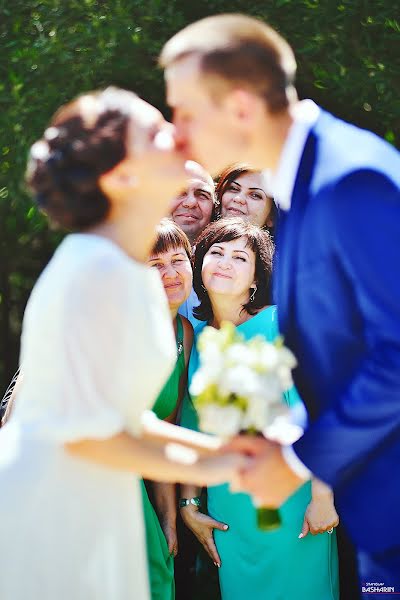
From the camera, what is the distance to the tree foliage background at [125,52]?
5586 millimetres

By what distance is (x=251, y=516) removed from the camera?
14.7 ft

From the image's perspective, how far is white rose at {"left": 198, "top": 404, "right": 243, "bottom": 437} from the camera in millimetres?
2994

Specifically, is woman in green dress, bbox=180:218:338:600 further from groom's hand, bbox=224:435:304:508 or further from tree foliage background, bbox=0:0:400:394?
tree foliage background, bbox=0:0:400:394

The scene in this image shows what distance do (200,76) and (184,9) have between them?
2962 mm

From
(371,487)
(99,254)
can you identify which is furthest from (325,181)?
(371,487)

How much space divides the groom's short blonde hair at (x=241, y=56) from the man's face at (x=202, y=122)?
3 centimetres

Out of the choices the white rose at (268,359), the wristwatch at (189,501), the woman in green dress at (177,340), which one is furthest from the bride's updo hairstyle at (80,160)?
Answer: the wristwatch at (189,501)

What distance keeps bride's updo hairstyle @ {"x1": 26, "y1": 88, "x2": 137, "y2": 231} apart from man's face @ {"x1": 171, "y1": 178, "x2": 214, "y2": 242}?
2.36m

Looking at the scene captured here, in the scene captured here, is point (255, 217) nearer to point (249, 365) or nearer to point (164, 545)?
point (164, 545)

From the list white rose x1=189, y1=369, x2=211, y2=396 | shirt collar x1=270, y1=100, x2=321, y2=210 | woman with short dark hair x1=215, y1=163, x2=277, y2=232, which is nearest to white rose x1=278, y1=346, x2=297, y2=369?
white rose x1=189, y1=369, x2=211, y2=396

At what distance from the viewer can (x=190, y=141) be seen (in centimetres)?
315

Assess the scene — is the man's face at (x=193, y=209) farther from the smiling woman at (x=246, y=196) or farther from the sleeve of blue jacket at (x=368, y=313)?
the sleeve of blue jacket at (x=368, y=313)

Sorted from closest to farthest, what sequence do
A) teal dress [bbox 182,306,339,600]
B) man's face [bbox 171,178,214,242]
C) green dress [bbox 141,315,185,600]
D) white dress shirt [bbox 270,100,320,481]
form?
1. white dress shirt [bbox 270,100,320,481]
2. green dress [bbox 141,315,185,600]
3. teal dress [bbox 182,306,339,600]
4. man's face [bbox 171,178,214,242]

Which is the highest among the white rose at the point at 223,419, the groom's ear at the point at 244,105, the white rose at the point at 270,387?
the groom's ear at the point at 244,105
